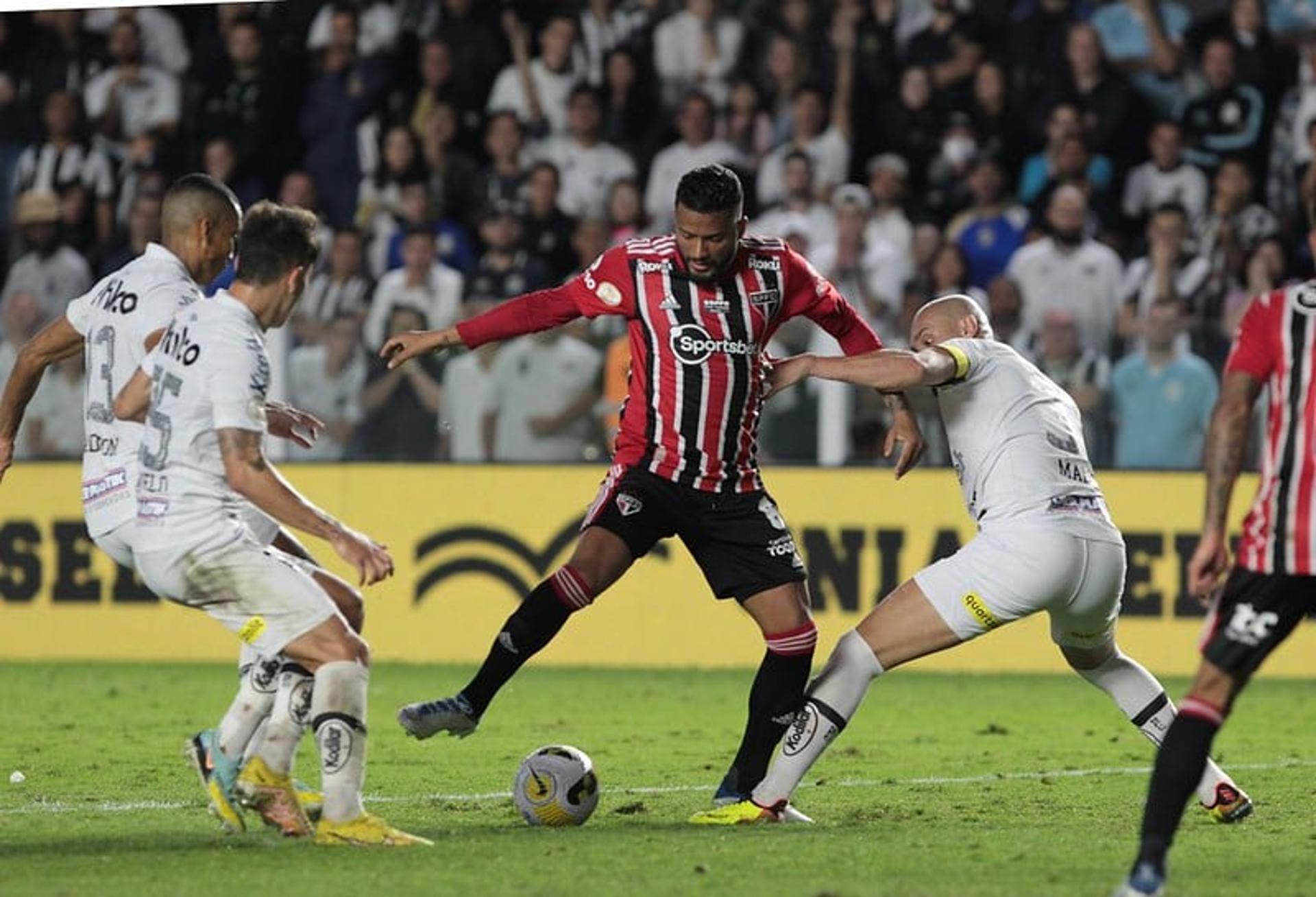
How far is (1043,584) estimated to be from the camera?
7.70m

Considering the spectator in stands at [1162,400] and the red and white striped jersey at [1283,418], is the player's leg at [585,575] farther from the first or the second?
the spectator in stands at [1162,400]

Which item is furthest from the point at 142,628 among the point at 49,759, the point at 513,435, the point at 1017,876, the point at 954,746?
the point at 1017,876

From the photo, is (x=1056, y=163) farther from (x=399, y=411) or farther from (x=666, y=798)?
(x=666, y=798)

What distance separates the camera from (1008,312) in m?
14.4

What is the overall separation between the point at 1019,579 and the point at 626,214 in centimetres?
930

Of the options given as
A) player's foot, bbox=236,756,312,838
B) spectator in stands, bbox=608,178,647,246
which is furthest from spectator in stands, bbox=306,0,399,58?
player's foot, bbox=236,756,312,838

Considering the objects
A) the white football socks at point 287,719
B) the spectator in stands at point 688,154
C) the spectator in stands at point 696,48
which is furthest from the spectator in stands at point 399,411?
the white football socks at point 287,719

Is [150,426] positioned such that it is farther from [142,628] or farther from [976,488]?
[142,628]

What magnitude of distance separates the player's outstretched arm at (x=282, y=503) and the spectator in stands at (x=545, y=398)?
6974mm

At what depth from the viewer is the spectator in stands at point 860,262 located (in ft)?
50.6

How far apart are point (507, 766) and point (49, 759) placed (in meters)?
1.95

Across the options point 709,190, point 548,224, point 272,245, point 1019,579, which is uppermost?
point 548,224

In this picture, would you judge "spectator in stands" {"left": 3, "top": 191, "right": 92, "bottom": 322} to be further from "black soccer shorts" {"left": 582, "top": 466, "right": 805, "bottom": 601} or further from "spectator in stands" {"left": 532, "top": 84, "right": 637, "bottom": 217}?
"black soccer shorts" {"left": 582, "top": 466, "right": 805, "bottom": 601}

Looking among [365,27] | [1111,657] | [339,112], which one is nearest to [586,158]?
[339,112]
